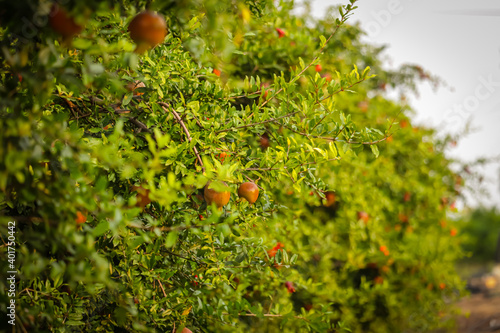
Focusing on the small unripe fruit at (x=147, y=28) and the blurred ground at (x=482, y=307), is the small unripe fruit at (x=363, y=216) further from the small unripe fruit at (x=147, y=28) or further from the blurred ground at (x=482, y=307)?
the small unripe fruit at (x=147, y=28)

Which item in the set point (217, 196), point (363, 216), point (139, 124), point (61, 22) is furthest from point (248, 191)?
point (363, 216)

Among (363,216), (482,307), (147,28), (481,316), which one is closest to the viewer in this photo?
(147,28)

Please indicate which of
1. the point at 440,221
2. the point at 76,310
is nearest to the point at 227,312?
the point at 76,310

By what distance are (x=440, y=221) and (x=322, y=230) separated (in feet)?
7.47

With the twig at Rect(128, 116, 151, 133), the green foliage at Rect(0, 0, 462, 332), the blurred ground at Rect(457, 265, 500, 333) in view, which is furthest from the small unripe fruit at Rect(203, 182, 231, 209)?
the blurred ground at Rect(457, 265, 500, 333)

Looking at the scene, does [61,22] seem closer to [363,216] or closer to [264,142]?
[264,142]

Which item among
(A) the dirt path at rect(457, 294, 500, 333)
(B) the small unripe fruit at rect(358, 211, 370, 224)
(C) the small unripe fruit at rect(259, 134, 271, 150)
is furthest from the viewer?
(A) the dirt path at rect(457, 294, 500, 333)

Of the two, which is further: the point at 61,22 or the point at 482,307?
the point at 482,307

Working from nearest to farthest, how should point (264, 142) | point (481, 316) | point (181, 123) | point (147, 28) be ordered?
point (147, 28)
point (181, 123)
point (264, 142)
point (481, 316)

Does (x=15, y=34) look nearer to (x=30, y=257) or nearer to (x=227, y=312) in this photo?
(x=30, y=257)

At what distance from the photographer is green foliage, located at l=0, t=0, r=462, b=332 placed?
84cm

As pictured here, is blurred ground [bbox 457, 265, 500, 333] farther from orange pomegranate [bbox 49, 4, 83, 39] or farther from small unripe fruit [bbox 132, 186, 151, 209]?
orange pomegranate [bbox 49, 4, 83, 39]

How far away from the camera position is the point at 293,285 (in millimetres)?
2275

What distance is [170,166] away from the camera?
1395 millimetres
